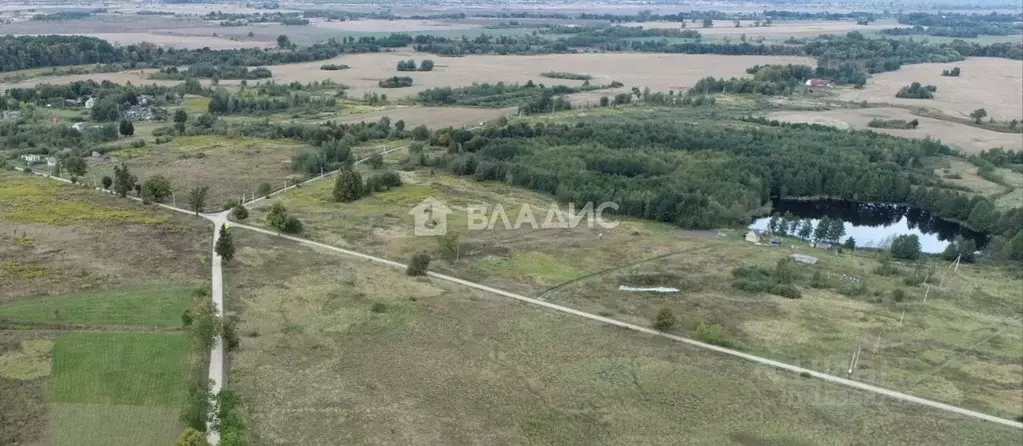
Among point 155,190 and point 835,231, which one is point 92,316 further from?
point 835,231

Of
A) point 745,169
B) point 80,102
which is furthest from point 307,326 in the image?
point 80,102

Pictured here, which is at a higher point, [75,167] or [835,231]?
[75,167]

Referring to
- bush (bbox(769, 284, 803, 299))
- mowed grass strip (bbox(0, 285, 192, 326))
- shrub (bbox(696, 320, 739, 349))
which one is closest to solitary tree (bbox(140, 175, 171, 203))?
mowed grass strip (bbox(0, 285, 192, 326))

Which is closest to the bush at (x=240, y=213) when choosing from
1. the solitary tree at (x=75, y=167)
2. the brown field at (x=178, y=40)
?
the solitary tree at (x=75, y=167)

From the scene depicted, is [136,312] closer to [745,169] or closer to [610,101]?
[745,169]

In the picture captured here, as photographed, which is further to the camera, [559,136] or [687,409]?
[559,136]

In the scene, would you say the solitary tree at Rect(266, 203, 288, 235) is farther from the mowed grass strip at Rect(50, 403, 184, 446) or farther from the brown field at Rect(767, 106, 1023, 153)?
the brown field at Rect(767, 106, 1023, 153)

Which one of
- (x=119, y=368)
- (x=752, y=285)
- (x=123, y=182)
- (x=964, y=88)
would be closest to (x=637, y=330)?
(x=752, y=285)
